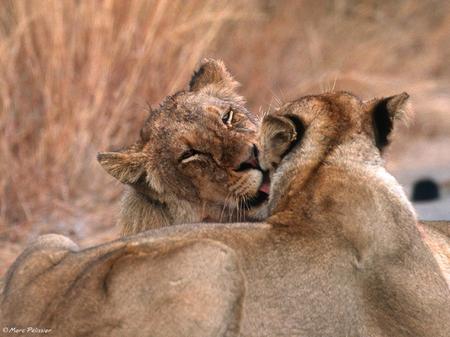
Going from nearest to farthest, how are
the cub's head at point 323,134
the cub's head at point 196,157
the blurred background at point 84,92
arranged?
the cub's head at point 323,134 < the cub's head at point 196,157 < the blurred background at point 84,92

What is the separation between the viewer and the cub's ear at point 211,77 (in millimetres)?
5906

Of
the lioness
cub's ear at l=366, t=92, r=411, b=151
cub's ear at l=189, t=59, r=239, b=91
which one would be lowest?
the lioness

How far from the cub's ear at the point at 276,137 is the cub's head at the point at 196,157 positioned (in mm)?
443

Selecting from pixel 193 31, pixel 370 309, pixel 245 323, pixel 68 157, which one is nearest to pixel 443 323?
pixel 370 309

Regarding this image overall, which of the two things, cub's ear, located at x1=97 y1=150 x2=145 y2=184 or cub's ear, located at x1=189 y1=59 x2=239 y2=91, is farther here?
cub's ear, located at x1=189 y1=59 x2=239 y2=91

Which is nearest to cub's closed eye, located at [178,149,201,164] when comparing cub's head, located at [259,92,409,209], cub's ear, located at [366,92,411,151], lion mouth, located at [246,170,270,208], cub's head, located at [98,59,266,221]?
cub's head, located at [98,59,266,221]

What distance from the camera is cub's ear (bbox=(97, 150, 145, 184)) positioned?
5.37m

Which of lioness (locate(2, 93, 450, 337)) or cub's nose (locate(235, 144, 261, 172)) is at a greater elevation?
cub's nose (locate(235, 144, 261, 172))

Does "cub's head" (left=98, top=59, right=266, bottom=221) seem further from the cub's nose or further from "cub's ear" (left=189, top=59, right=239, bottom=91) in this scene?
"cub's ear" (left=189, top=59, right=239, bottom=91)

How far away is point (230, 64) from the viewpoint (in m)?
10.4

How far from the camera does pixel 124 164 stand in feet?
17.6

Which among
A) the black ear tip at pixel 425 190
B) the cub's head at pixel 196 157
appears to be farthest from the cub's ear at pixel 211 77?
the black ear tip at pixel 425 190

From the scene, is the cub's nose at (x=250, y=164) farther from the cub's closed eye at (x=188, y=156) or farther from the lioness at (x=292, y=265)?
the lioness at (x=292, y=265)

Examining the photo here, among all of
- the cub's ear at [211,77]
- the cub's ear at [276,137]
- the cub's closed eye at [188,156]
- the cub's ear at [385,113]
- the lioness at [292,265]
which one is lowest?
the lioness at [292,265]
